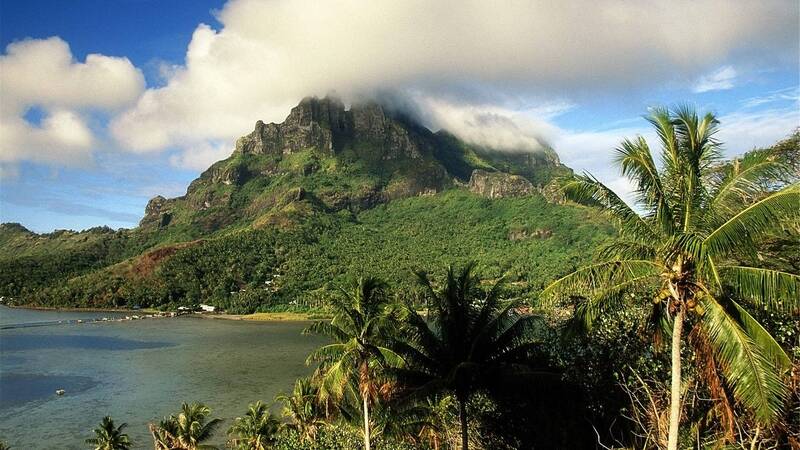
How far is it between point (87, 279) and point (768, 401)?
A: 188 metres

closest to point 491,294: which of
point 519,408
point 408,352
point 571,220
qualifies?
point 408,352

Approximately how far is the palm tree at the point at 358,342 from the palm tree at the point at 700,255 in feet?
35.0

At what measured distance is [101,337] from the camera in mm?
103438

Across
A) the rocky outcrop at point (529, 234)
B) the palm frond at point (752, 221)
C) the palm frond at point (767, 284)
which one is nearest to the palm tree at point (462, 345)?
the palm frond at point (767, 284)

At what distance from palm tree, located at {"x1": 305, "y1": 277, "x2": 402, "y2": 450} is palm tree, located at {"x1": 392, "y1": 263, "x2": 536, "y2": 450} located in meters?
1.55

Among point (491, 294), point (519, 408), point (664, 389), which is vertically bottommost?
point (519, 408)

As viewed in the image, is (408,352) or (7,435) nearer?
(408,352)

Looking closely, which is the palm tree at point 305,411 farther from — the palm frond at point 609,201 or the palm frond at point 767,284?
the palm frond at point 767,284

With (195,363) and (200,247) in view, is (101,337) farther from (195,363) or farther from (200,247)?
(200,247)

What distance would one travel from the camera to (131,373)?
71500 millimetres

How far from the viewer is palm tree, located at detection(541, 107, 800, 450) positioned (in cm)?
860

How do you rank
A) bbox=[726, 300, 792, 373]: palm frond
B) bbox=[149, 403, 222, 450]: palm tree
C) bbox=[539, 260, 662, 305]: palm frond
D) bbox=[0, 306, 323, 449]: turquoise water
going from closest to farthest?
bbox=[726, 300, 792, 373]: palm frond < bbox=[539, 260, 662, 305]: palm frond < bbox=[149, 403, 222, 450]: palm tree < bbox=[0, 306, 323, 449]: turquoise water

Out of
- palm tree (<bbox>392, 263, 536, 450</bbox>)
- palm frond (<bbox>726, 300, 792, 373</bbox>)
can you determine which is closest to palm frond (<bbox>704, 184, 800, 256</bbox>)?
palm frond (<bbox>726, 300, 792, 373</bbox>)

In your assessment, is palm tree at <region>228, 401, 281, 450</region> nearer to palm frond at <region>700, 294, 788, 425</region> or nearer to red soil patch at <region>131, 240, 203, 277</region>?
palm frond at <region>700, 294, 788, 425</region>
